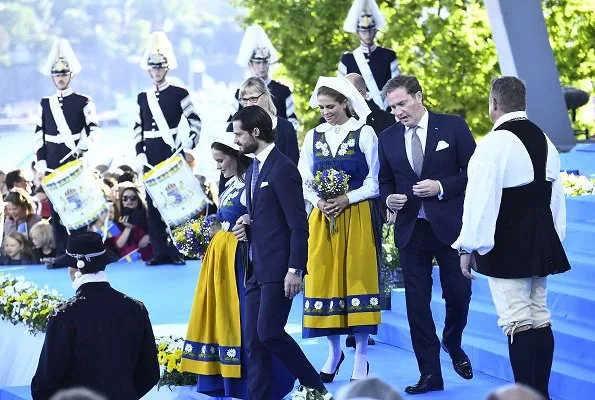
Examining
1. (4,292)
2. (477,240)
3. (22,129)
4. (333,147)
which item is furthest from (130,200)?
(22,129)

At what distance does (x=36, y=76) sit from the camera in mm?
26750

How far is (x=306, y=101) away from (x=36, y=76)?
8486 millimetres

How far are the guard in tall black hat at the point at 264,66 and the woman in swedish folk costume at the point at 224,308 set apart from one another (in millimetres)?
4233

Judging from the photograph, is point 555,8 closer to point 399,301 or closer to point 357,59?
point 357,59

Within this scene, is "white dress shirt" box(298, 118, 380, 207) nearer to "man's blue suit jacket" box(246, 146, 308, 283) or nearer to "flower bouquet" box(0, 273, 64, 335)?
"man's blue suit jacket" box(246, 146, 308, 283)

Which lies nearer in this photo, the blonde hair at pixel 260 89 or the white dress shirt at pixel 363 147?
the white dress shirt at pixel 363 147

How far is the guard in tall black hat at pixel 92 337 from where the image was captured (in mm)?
6344

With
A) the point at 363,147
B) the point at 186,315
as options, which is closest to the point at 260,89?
the point at 363,147

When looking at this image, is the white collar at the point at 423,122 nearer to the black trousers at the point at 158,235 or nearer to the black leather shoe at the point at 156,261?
the black trousers at the point at 158,235

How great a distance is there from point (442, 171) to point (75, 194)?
21.0 ft

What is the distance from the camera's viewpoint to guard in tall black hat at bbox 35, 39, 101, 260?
14.4 metres

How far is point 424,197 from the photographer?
8.31 m

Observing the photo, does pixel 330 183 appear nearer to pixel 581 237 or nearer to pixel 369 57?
pixel 581 237

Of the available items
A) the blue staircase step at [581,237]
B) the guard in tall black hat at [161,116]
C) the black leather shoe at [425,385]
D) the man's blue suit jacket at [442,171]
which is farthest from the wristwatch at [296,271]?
the guard in tall black hat at [161,116]
